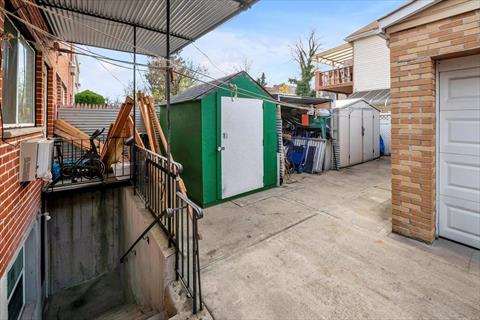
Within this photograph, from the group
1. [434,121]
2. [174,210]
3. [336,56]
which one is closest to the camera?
[174,210]

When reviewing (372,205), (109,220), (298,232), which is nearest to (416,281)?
(298,232)

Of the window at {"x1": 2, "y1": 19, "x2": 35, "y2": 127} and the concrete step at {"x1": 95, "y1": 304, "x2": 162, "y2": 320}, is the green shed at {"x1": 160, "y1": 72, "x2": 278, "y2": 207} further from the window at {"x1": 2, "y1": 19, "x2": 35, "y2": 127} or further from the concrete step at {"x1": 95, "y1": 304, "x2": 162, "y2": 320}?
the window at {"x1": 2, "y1": 19, "x2": 35, "y2": 127}

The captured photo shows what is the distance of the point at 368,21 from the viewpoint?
49.7 ft

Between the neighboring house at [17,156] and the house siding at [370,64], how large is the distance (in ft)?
48.6

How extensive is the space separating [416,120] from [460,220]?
4.75ft

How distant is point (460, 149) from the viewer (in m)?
3.13

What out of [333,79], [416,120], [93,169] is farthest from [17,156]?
[333,79]

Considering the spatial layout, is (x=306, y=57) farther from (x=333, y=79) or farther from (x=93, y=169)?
(x=93, y=169)

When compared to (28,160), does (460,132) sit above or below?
above

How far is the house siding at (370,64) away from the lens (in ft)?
43.7

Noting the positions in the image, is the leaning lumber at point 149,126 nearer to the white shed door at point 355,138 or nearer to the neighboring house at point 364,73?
the white shed door at point 355,138

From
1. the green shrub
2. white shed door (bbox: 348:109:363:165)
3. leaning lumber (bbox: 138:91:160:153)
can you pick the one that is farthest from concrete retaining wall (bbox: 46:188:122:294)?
the green shrub

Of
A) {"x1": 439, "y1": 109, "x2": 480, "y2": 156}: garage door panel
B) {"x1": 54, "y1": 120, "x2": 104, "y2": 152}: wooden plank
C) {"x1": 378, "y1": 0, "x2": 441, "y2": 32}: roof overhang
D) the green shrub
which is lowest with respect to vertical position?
{"x1": 439, "y1": 109, "x2": 480, "y2": 156}: garage door panel

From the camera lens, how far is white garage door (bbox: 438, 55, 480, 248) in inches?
118
